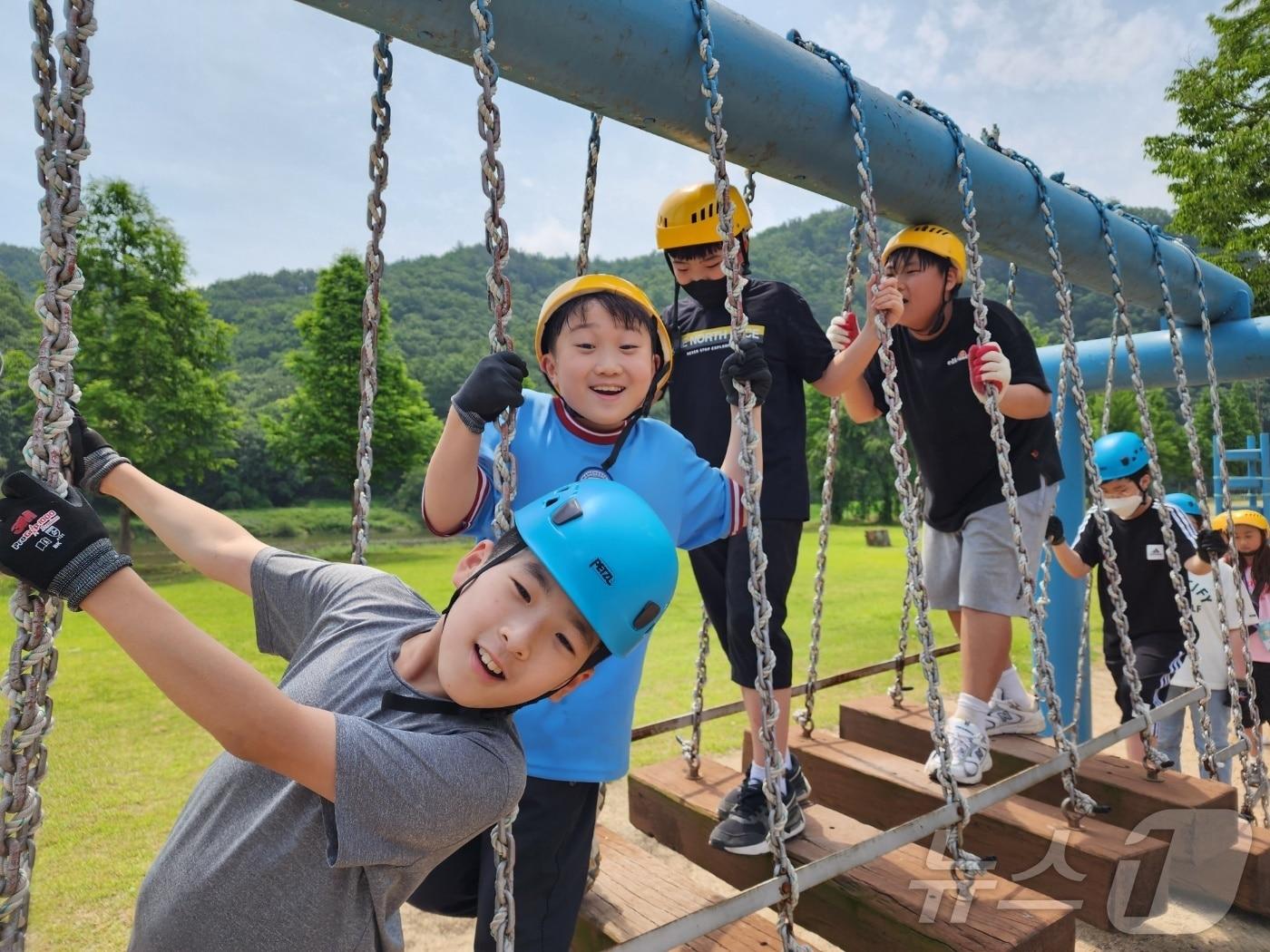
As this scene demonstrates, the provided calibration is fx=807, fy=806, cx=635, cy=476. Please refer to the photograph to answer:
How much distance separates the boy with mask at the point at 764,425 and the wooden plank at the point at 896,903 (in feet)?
0.39

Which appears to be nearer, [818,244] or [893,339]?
[893,339]

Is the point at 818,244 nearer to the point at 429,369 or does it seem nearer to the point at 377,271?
the point at 429,369

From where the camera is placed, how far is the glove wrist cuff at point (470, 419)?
1.55m

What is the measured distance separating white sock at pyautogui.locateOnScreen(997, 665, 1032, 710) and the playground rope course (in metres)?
0.37

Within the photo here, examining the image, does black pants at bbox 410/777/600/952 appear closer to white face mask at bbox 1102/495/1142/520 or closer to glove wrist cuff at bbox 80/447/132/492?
glove wrist cuff at bbox 80/447/132/492

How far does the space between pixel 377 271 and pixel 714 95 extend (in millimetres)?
927

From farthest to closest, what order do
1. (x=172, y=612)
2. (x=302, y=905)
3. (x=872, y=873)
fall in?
(x=872, y=873) → (x=302, y=905) → (x=172, y=612)

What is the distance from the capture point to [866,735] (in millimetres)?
3812

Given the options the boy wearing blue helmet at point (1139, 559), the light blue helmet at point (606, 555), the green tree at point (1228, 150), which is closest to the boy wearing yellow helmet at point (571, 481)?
the light blue helmet at point (606, 555)

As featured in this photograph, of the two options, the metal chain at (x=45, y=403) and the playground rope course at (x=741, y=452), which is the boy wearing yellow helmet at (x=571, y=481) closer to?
the playground rope course at (x=741, y=452)

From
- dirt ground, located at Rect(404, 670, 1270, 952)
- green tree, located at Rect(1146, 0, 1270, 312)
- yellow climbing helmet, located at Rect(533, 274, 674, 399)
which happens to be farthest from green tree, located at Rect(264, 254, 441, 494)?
yellow climbing helmet, located at Rect(533, 274, 674, 399)

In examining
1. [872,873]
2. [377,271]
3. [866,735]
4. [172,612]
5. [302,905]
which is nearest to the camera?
[172,612]

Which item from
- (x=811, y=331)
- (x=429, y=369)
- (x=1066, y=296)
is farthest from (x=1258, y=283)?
(x=429, y=369)

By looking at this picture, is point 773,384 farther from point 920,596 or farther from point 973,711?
point 973,711
